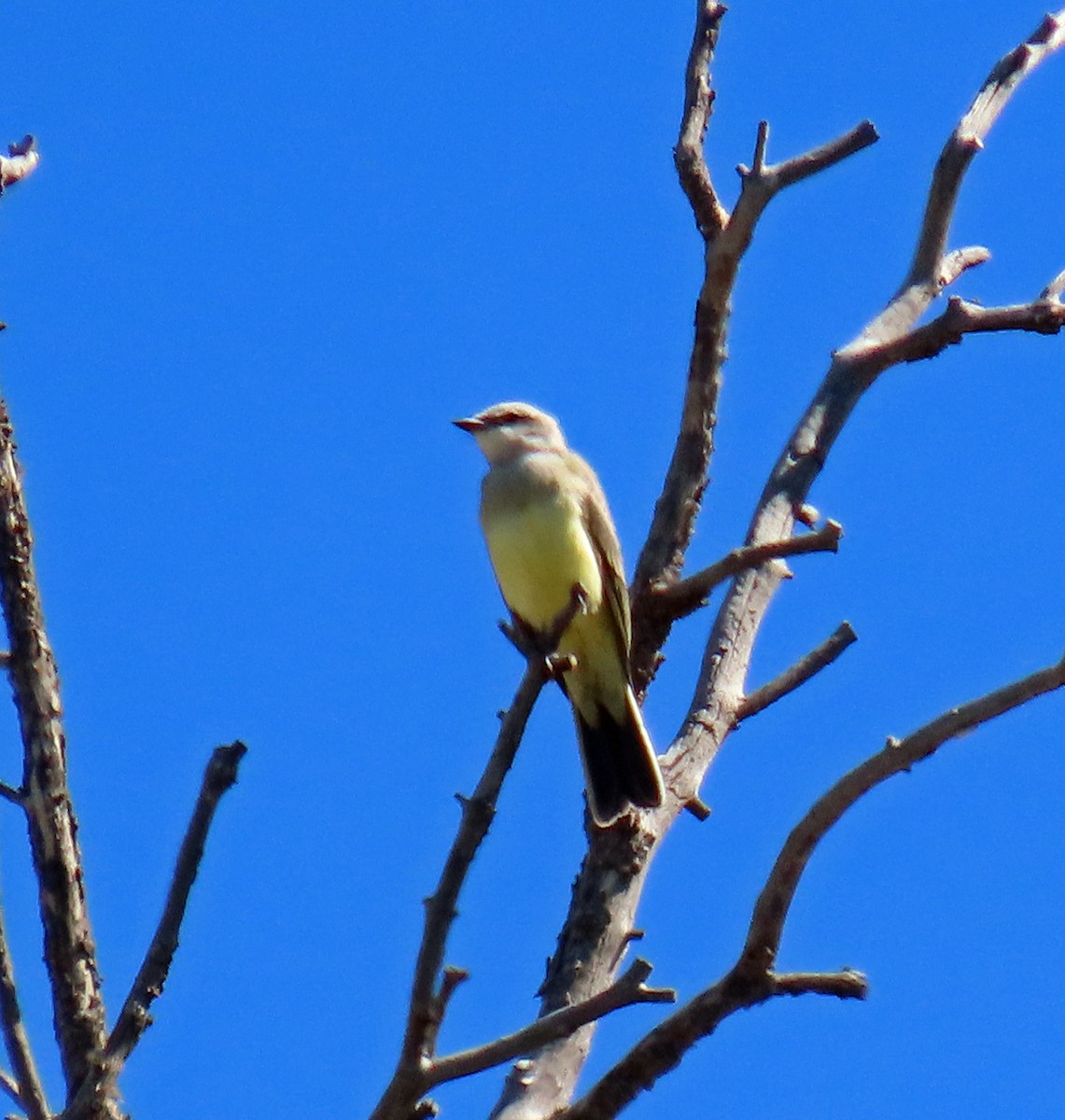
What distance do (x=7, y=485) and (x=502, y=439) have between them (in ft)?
13.9

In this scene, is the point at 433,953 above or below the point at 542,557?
below

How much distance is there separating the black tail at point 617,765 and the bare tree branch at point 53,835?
1.95 m

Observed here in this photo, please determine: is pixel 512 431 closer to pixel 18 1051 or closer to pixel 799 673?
pixel 799 673

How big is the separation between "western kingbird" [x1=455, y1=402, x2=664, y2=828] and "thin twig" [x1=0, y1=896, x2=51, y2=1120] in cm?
265

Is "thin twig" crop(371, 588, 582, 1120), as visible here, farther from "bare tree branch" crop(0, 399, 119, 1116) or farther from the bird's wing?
the bird's wing

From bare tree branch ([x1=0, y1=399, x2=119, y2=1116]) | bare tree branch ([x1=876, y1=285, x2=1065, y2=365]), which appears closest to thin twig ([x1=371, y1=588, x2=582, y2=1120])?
bare tree branch ([x1=0, y1=399, x2=119, y2=1116])

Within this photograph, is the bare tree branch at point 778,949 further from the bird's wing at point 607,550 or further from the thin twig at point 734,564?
the bird's wing at point 607,550

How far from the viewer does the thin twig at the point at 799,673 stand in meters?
5.13

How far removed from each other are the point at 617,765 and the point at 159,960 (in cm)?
248

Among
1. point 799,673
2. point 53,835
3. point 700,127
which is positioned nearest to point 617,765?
point 799,673

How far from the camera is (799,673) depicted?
521 centimetres

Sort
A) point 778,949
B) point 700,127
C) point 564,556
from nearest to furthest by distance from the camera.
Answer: point 778,949
point 700,127
point 564,556

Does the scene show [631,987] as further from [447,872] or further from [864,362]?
[864,362]

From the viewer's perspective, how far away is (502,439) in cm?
773
